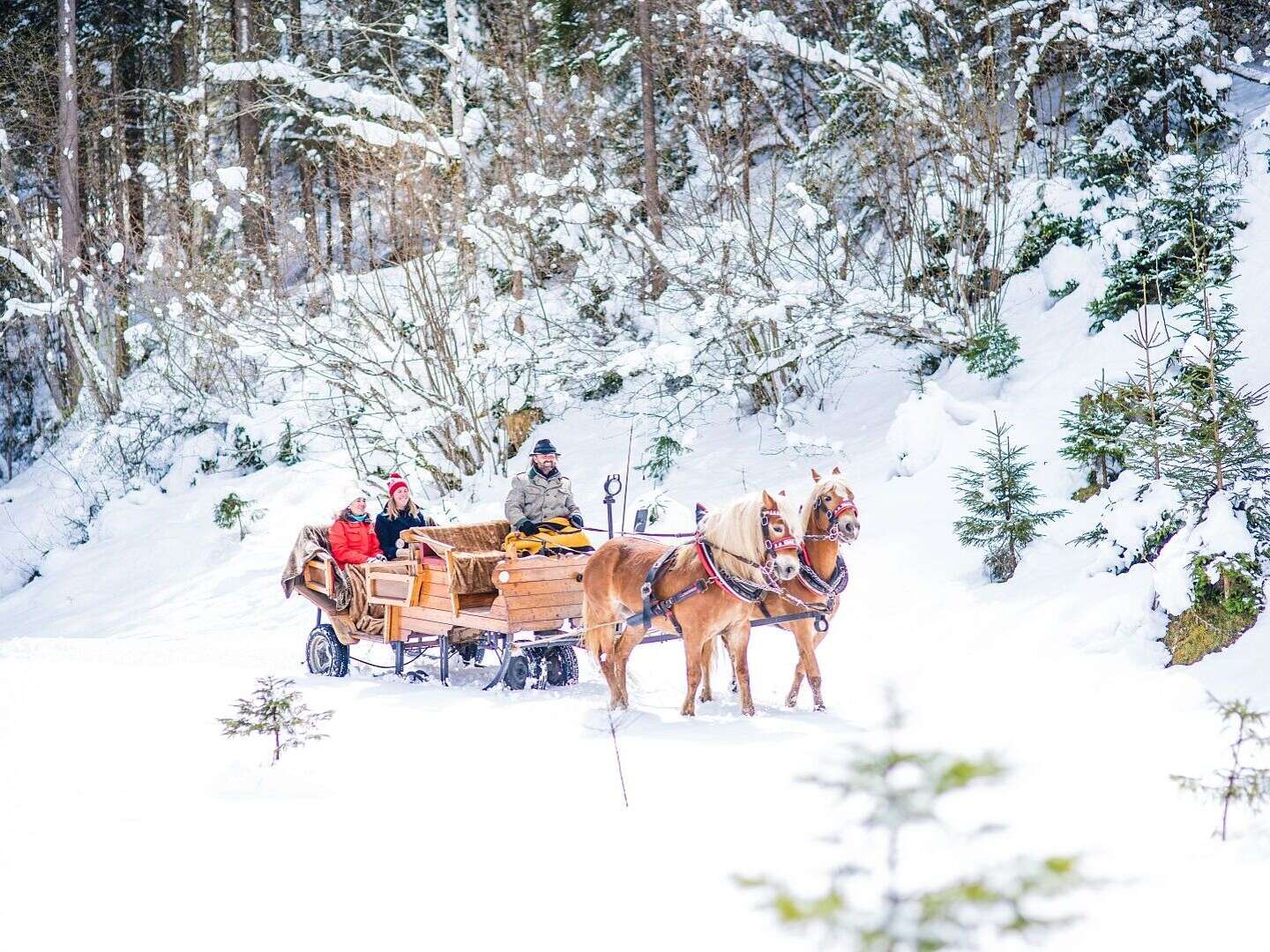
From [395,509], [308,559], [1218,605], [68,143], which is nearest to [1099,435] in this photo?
[1218,605]

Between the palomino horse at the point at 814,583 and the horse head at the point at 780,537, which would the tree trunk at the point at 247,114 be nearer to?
the palomino horse at the point at 814,583

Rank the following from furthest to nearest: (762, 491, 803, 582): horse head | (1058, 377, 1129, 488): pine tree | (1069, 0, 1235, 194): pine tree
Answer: (1069, 0, 1235, 194): pine tree, (1058, 377, 1129, 488): pine tree, (762, 491, 803, 582): horse head

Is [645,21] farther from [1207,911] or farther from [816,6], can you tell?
[1207,911]

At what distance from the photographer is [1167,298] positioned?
38.4ft

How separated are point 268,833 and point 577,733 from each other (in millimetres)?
2323

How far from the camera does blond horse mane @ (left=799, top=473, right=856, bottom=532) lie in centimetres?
708

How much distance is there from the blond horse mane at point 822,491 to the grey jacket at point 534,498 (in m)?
2.04

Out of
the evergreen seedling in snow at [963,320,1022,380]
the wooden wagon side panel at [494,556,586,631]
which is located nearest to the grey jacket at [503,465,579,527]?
the wooden wagon side panel at [494,556,586,631]

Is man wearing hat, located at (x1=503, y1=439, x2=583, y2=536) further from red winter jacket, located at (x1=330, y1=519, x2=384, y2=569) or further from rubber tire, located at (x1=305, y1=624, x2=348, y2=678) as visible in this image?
rubber tire, located at (x1=305, y1=624, x2=348, y2=678)

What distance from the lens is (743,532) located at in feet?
22.3

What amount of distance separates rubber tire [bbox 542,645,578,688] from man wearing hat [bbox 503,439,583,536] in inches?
35.8

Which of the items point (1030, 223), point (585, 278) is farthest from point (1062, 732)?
point (585, 278)

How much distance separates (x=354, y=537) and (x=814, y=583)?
4.70 metres

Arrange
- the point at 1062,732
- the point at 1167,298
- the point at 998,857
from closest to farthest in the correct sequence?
the point at 998,857, the point at 1062,732, the point at 1167,298
